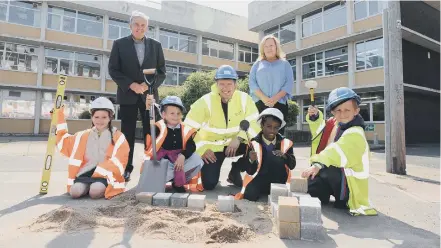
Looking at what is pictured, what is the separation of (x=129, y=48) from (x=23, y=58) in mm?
18952

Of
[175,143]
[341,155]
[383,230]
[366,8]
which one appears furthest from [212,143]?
[366,8]

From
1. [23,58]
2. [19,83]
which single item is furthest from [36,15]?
[19,83]

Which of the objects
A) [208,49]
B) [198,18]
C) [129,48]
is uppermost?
[198,18]

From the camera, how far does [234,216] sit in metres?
2.43

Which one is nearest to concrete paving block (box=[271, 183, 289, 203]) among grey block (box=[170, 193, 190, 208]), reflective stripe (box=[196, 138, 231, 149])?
grey block (box=[170, 193, 190, 208])

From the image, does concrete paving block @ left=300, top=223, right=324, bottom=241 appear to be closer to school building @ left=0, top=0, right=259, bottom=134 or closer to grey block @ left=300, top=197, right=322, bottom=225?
grey block @ left=300, top=197, right=322, bottom=225

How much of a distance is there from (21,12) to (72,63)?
161 inches

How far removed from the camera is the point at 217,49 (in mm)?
25141

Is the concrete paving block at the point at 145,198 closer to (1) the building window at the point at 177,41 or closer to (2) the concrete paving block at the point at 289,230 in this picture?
(2) the concrete paving block at the point at 289,230

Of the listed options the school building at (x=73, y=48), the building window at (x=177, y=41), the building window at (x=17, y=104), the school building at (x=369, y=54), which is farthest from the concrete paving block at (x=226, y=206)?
the building window at (x=177, y=41)

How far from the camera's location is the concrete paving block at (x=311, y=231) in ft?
6.75

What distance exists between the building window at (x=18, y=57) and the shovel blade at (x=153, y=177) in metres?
19.9

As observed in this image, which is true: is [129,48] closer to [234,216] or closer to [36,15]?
[234,216]

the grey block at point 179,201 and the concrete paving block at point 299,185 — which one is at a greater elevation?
the concrete paving block at point 299,185
